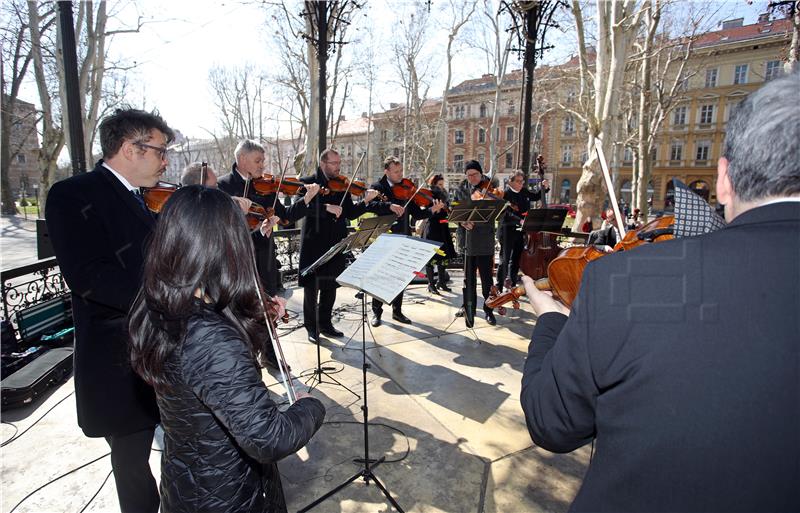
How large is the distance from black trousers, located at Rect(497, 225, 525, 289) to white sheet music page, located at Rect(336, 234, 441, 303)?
16.0 feet

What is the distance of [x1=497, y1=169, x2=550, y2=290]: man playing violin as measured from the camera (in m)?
7.40

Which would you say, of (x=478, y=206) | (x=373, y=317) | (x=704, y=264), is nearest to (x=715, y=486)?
(x=704, y=264)

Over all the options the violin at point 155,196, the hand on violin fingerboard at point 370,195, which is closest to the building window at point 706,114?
the hand on violin fingerboard at point 370,195

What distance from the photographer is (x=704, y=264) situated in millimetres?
768

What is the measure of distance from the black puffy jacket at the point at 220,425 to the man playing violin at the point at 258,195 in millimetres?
2792

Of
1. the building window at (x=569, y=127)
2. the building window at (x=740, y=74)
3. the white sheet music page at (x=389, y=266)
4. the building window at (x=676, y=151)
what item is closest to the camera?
the white sheet music page at (x=389, y=266)

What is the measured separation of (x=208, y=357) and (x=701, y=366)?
124 cm

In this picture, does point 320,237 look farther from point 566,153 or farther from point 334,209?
point 566,153

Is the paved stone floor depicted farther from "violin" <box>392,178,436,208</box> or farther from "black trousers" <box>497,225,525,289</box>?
"black trousers" <box>497,225,525,289</box>

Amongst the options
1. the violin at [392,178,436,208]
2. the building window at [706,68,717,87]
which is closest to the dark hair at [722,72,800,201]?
the violin at [392,178,436,208]

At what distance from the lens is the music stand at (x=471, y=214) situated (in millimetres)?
5070

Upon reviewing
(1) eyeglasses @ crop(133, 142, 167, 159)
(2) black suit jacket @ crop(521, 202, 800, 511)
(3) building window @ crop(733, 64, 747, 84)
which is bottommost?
(2) black suit jacket @ crop(521, 202, 800, 511)

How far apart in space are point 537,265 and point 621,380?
670 centimetres

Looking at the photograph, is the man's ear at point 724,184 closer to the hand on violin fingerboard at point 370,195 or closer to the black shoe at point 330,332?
the black shoe at point 330,332
